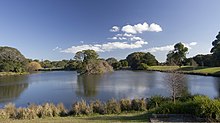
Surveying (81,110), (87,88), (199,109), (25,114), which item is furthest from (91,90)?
(199,109)

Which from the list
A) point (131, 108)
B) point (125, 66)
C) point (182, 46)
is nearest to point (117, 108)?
point (131, 108)

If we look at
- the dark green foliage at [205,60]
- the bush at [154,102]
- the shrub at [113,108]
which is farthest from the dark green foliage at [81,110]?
the dark green foliage at [205,60]

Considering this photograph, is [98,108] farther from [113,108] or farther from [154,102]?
[154,102]

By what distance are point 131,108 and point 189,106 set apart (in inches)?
177

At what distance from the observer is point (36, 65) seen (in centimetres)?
10081

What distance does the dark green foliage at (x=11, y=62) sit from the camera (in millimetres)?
72062

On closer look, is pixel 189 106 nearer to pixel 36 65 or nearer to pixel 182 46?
pixel 182 46

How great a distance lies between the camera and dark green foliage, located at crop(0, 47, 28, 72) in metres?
72.1

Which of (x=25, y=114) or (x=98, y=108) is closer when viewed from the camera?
(x=25, y=114)

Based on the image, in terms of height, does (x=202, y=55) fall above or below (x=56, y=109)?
above

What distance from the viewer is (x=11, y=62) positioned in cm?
7462

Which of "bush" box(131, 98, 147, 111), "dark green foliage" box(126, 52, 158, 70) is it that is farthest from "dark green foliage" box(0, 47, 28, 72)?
"bush" box(131, 98, 147, 111)

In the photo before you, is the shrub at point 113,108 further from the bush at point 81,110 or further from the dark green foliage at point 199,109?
the dark green foliage at point 199,109

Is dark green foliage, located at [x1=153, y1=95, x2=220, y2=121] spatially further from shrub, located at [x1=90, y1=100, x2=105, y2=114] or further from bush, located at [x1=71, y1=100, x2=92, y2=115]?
bush, located at [x1=71, y1=100, x2=92, y2=115]
